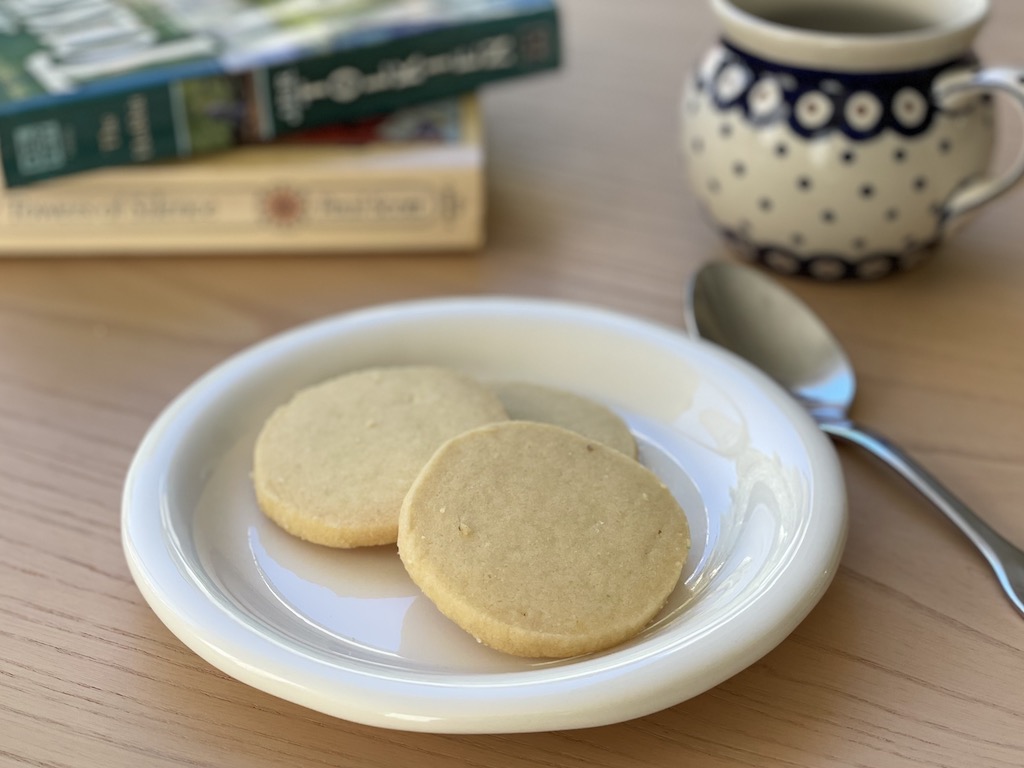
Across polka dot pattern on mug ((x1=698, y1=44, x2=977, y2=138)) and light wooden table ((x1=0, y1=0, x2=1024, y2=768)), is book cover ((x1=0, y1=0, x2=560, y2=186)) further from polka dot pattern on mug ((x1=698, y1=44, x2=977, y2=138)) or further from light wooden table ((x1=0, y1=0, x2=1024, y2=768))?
polka dot pattern on mug ((x1=698, y1=44, x2=977, y2=138))

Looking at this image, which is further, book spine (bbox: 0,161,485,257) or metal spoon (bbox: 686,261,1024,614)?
book spine (bbox: 0,161,485,257)

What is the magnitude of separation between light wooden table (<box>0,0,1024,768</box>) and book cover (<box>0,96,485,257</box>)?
15 mm

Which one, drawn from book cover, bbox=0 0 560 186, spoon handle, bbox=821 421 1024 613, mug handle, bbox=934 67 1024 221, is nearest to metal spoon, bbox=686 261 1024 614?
spoon handle, bbox=821 421 1024 613

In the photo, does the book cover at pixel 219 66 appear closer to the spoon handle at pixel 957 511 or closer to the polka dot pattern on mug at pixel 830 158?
the polka dot pattern on mug at pixel 830 158

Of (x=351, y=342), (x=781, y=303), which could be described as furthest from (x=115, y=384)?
(x=781, y=303)

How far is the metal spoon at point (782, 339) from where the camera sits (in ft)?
1.84

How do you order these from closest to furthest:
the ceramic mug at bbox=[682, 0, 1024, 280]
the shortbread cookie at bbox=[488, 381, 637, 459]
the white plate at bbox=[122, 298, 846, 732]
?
the white plate at bbox=[122, 298, 846, 732] < the shortbread cookie at bbox=[488, 381, 637, 459] < the ceramic mug at bbox=[682, 0, 1024, 280]

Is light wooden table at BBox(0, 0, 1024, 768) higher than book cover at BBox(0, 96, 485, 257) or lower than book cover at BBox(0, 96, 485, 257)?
lower

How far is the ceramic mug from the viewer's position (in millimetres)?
614

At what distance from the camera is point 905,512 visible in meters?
0.51

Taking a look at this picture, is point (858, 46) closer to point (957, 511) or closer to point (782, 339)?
point (782, 339)

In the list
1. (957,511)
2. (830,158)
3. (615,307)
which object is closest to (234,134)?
(615,307)

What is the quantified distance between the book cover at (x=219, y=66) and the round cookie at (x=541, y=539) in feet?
1.16

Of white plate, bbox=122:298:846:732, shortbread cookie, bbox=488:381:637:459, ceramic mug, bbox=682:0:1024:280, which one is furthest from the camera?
ceramic mug, bbox=682:0:1024:280
